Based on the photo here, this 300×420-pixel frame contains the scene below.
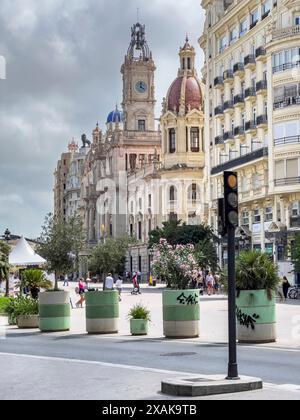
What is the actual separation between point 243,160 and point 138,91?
70.4m

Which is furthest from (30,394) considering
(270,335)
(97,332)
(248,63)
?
(248,63)

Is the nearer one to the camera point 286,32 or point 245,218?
point 286,32

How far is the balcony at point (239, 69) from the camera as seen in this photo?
60312 mm

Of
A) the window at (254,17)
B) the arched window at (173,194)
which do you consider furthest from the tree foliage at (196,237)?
the window at (254,17)

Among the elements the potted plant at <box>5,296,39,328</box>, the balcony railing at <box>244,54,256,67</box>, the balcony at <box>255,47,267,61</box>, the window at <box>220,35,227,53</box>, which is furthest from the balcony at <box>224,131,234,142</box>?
the potted plant at <box>5,296,39,328</box>

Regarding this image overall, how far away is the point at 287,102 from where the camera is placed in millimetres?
53156

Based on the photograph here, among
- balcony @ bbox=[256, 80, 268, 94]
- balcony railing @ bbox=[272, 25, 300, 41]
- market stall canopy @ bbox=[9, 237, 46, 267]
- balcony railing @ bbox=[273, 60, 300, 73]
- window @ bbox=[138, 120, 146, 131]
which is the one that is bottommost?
market stall canopy @ bbox=[9, 237, 46, 267]

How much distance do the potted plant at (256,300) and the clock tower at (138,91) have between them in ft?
346

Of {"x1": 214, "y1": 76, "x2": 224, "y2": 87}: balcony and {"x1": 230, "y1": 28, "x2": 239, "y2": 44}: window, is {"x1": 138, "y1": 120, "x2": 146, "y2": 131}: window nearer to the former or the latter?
{"x1": 214, "y1": 76, "x2": 224, "y2": 87}: balcony

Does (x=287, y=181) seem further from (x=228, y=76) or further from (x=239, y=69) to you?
(x=228, y=76)

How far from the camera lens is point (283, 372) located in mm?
13484

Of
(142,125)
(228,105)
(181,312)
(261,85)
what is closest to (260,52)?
(261,85)

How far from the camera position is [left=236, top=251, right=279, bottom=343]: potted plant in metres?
19.1

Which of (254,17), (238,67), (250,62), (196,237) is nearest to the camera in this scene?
(250,62)
